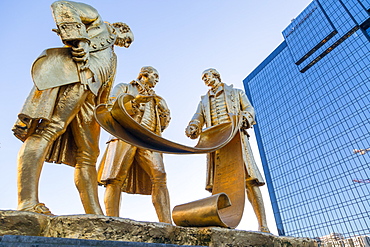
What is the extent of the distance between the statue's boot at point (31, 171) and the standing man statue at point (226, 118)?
2401 millimetres

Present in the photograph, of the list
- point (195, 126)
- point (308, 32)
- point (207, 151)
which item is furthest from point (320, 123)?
point (207, 151)

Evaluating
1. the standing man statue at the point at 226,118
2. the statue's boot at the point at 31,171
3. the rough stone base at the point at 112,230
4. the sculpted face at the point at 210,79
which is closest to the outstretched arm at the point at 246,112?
the standing man statue at the point at 226,118

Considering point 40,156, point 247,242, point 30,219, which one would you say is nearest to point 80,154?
point 40,156

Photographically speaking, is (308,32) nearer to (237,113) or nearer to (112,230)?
(237,113)

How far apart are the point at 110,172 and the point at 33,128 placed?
1674 millimetres

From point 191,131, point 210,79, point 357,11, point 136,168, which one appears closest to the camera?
point 136,168

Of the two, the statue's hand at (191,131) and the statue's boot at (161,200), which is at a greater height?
the statue's hand at (191,131)

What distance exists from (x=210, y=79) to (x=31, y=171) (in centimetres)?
394

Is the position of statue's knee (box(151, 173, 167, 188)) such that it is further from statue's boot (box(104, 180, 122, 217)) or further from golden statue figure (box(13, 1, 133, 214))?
golden statue figure (box(13, 1, 133, 214))

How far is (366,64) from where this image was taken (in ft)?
145

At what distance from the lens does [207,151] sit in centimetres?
324

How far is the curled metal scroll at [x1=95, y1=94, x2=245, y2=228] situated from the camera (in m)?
2.63

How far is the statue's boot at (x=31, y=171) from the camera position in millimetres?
2215

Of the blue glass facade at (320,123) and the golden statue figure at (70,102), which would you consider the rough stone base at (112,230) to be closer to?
the golden statue figure at (70,102)
